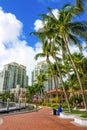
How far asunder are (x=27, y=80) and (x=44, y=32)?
4461 inches

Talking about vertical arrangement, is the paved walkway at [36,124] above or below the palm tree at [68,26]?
below

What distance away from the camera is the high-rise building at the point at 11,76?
388ft

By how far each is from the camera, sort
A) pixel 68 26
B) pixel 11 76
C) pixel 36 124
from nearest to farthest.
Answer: pixel 36 124 → pixel 68 26 → pixel 11 76

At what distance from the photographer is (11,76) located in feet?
391

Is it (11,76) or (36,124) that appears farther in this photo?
(11,76)

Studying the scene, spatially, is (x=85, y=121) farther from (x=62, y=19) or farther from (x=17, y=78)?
(x=17, y=78)

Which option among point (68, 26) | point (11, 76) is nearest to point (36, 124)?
point (68, 26)

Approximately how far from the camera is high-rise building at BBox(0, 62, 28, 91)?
118250 millimetres

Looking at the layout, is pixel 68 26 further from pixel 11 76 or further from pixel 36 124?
pixel 11 76

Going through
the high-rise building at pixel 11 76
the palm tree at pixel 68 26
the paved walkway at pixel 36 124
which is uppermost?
the high-rise building at pixel 11 76

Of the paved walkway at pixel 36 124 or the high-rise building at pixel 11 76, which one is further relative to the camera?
the high-rise building at pixel 11 76

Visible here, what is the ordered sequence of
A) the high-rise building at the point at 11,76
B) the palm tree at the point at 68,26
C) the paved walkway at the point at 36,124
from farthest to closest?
the high-rise building at the point at 11,76, the palm tree at the point at 68,26, the paved walkway at the point at 36,124

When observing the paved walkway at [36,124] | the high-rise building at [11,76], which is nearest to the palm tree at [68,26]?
the paved walkway at [36,124]

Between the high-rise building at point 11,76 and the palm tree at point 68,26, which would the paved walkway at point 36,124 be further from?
the high-rise building at point 11,76
